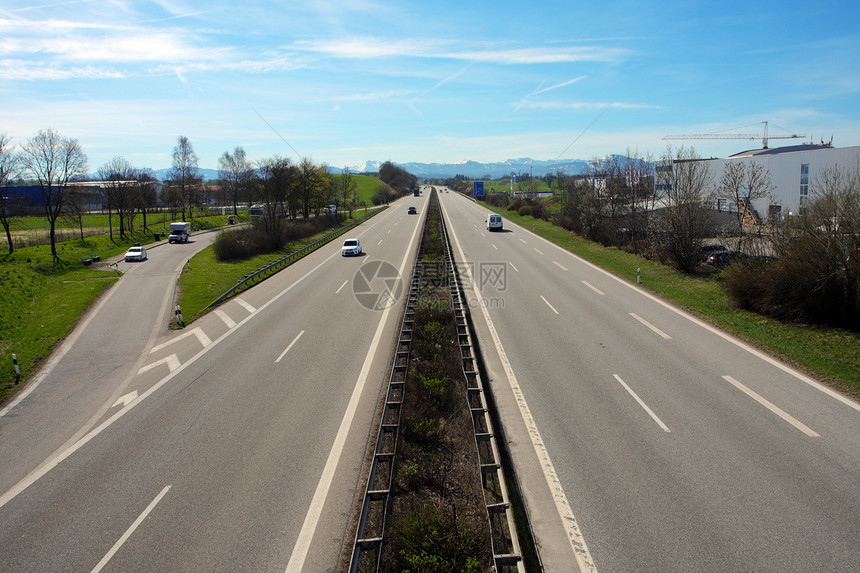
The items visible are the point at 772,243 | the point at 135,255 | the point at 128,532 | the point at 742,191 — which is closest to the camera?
the point at 128,532

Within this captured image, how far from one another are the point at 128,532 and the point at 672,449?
10.4 m

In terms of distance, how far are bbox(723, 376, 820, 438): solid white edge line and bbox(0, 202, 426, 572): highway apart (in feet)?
31.9

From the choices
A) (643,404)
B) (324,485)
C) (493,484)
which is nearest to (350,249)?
(643,404)

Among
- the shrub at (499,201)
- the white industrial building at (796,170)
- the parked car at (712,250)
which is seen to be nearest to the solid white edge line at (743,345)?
the parked car at (712,250)

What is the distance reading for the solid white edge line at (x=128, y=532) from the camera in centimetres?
719

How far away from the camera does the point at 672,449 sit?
32.2 feet

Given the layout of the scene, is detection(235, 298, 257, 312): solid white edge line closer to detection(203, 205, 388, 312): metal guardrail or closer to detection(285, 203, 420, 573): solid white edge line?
detection(203, 205, 388, 312): metal guardrail

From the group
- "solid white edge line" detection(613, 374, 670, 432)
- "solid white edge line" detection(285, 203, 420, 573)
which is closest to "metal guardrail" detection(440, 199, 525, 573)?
"solid white edge line" detection(285, 203, 420, 573)

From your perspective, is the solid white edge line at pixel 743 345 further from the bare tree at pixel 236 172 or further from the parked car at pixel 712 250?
the bare tree at pixel 236 172

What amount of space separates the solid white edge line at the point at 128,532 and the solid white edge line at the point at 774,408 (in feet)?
44.0

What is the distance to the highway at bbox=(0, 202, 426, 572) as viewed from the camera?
7578 millimetres

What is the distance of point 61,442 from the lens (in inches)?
436

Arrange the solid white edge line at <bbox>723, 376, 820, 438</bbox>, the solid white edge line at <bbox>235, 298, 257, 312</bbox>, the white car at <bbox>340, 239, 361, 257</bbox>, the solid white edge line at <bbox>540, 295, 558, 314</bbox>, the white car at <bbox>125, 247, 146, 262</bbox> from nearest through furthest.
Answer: the solid white edge line at <bbox>723, 376, 820, 438</bbox>, the solid white edge line at <bbox>540, 295, 558, 314</bbox>, the solid white edge line at <bbox>235, 298, 257, 312</bbox>, the white car at <bbox>340, 239, 361, 257</bbox>, the white car at <bbox>125, 247, 146, 262</bbox>

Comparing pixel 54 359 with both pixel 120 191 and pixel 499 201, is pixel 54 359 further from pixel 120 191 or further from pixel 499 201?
pixel 499 201
